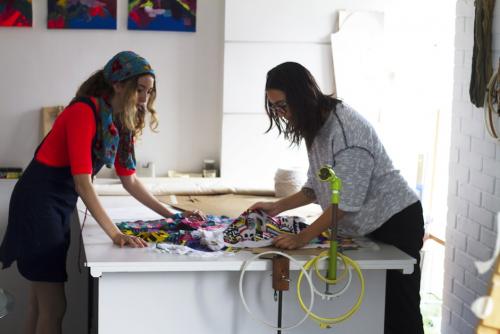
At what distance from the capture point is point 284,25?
4.72 metres

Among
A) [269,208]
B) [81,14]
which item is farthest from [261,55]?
[269,208]

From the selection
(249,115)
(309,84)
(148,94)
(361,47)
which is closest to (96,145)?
(148,94)

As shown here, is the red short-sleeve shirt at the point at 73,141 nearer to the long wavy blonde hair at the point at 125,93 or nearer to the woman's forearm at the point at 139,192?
the long wavy blonde hair at the point at 125,93

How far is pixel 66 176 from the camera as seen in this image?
2.80 meters

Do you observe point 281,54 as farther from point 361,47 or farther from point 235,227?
point 235,227

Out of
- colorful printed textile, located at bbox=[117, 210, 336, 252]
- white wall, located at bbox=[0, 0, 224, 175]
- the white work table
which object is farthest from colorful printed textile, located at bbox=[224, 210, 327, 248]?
white wall, located at bbox=[0, 0, 224, 175]

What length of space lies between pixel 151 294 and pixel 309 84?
87 centimetres

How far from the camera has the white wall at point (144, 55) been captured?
15.4ft

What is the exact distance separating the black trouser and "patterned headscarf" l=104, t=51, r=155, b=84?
3.36 ft

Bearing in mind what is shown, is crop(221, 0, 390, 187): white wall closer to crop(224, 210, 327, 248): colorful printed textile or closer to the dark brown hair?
crop(224, 210, 327, 248): colorful printed textile

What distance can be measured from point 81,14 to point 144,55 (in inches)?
17.6

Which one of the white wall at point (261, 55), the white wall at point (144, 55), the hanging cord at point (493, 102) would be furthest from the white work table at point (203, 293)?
the white wall at point (144, 55)

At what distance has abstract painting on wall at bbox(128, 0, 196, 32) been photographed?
4688 millimetres

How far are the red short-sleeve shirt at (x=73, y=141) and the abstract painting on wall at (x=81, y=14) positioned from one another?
206 centimetres
